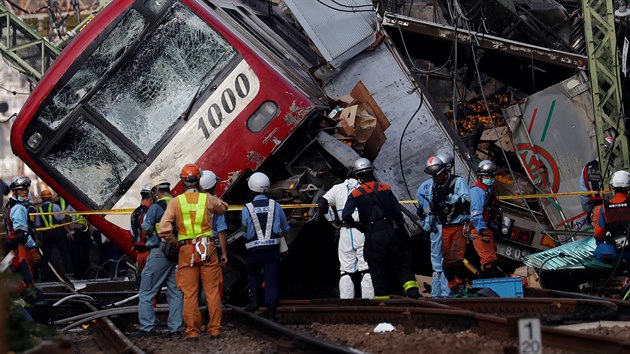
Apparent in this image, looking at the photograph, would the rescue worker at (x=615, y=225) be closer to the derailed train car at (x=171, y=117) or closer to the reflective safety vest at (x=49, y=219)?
the derailed train car at (x=171, y=117)

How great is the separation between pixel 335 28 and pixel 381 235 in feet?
13.6

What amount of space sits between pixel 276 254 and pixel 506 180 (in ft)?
18.1

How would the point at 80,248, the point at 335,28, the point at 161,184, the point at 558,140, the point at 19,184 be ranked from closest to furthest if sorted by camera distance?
the point at 161,184 < the point at 19,184 < the point at 335,28 < the point at 558,140 < the point at 80,248

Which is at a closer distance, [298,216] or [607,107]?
[298,216]

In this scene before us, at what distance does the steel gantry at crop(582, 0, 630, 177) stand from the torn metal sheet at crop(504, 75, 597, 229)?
3.89 ft

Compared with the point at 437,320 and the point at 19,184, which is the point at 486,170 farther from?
the point at 19,184

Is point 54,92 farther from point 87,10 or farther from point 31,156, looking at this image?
point 87,10

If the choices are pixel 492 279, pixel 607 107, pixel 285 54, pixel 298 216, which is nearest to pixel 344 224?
pixel 298 216

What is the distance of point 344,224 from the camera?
508 inches

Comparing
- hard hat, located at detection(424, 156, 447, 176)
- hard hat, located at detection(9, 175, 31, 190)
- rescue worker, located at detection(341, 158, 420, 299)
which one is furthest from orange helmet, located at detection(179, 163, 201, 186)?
hard hat, located at detection(9, 175, 31, 190)

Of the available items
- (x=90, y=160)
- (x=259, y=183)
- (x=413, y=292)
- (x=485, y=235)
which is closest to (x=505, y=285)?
(x=485, y=235)

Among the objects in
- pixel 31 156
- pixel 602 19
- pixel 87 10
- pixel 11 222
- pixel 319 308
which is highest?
pixel 87 10

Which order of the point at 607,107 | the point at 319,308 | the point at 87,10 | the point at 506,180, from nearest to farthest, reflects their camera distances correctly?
the point at 319,308 → the point at 607,107 → the point at 506,180 → the point at 87,10

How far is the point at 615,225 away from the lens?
38.5 feet
